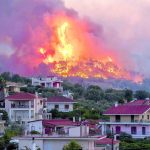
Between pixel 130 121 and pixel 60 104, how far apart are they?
16.0m

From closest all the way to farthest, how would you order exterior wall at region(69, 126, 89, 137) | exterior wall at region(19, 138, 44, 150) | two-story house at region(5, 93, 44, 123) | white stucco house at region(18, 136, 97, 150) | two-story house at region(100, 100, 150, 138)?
1. white stucco house at region(18, 136, 97, 150)
2. exterior wall at region(19, 138, 44, 150)
3. exterior wall at region(69, 126, 89, 137)
4. two-story house at region(100, 100, 150, 138)
5. two-story house at region(5, 93, 44, 123)

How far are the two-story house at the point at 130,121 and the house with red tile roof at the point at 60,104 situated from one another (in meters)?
13.6

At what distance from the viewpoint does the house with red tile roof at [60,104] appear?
6650cm

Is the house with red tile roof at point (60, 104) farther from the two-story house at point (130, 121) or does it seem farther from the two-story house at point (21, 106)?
the two-story house at point (130, 121)

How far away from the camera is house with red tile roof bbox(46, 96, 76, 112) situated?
218 ft

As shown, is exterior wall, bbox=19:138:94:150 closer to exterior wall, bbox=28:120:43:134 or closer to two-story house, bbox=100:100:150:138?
exterior wall, bbox=28:120:43:134

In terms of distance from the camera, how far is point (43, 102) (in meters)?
64.6

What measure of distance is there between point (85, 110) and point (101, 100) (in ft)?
54.4

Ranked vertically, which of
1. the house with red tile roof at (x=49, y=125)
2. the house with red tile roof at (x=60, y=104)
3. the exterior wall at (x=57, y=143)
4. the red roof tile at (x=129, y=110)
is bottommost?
the exterior wall at (x=57, y=143)

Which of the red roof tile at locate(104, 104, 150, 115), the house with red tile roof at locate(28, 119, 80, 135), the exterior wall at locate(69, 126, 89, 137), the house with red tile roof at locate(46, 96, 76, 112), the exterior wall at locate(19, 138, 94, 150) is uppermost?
the house with red tile roof at locate(46, 96, 76, 112)

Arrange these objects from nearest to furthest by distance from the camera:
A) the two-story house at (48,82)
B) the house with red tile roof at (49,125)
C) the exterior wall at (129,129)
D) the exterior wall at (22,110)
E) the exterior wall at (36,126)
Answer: the house with red tile roof at (49,125) → the exterior wall at (36,126) → the exterior wall at (129,129) → the exterior wall at (22,110) → the two-story house at (48,82)

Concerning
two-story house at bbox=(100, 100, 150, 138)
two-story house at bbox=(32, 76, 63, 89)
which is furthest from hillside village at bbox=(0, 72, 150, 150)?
two-story house at bbox=(32, 76, 63, 89)

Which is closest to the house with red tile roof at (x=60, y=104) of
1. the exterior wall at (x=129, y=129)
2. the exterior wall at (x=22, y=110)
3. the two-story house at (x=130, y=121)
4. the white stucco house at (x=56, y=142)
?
the exterior wall at (x=22, y=110)

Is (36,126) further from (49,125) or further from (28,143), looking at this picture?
(28,143)
